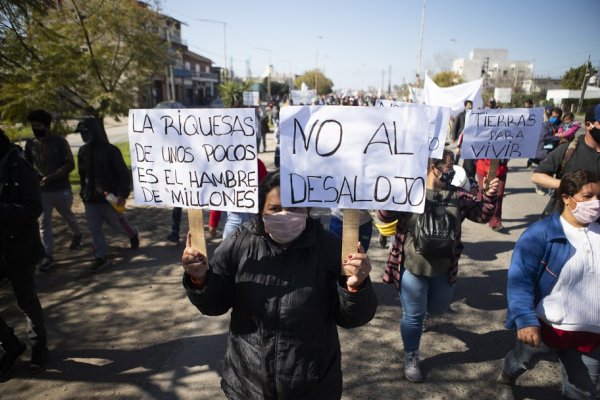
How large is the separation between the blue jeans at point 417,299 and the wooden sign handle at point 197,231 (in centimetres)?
179

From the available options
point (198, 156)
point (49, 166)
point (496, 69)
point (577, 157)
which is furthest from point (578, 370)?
point (496, 69)

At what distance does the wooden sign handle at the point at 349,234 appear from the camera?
67.4 inches

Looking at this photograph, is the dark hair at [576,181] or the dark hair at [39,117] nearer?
the dark hair at [576,181]

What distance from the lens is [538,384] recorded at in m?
3.02

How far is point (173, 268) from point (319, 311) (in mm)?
3777

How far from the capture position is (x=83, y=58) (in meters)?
8.02

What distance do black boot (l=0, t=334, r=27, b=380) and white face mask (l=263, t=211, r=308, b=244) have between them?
284 centimetres

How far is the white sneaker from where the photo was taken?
3.04m

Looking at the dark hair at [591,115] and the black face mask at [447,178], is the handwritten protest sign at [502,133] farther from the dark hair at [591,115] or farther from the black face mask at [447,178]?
the black face mask at [447,178]

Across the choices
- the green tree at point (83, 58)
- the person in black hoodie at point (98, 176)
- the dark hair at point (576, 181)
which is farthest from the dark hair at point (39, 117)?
the dark hair at point (576, 181)

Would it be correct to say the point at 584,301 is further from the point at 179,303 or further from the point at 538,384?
the point at 179,303

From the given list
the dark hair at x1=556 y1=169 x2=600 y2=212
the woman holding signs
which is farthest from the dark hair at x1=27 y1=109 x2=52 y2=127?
the dark hair at x1=556 y1=169 x2=600 y2=212

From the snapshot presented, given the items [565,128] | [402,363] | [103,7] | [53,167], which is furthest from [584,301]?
[103,7]

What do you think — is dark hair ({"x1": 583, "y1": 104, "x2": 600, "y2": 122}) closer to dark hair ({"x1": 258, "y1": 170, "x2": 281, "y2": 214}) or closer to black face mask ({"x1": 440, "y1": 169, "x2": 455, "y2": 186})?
black face mask ({"x1": 440, "y1": 169, "x2": 455, "y2": 186})
